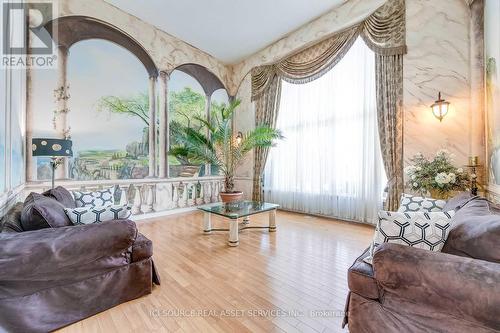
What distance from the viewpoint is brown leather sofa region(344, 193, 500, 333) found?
3.42 ft

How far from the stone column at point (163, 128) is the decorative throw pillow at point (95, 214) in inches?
118

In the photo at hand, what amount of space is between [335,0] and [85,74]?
505 cm

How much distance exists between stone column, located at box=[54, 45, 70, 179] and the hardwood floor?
194 centimetres

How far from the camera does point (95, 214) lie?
7.25 feet

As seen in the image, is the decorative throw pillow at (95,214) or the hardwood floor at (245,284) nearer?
the hardwood floor at (245,284)

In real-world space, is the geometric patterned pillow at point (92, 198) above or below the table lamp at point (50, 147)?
below

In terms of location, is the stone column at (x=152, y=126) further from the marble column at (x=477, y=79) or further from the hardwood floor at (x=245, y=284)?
the marble column at (x=477, y=79)

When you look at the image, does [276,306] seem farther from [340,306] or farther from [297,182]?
[297,182]

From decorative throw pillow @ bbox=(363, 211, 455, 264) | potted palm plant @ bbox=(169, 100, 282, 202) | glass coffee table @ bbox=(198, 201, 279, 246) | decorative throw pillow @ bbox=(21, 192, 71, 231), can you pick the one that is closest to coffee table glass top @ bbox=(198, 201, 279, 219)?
glass coffee table @ bbox=(198, 201, 279, 246)

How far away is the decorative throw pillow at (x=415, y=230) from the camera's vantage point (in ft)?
4.86

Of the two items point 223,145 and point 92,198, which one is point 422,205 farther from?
point 92,198

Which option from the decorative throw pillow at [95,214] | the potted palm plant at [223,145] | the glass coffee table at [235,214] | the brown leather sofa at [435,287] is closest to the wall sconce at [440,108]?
the brown leather sofa at [435,287]

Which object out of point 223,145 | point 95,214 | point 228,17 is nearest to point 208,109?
point 223,145

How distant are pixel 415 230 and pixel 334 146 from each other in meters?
3.33
